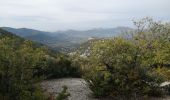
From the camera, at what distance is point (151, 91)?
15.3 meters

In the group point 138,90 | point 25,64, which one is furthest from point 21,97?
point 138,90

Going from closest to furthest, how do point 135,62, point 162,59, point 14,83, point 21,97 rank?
point 21,97, point 14,83, point 135,62, point 162,59

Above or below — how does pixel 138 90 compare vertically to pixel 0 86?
below

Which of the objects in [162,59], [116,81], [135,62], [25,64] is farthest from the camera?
[162,59]

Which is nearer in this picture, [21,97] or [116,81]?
[21,97]

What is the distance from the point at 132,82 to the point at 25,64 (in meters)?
6.24

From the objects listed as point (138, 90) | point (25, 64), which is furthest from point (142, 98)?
point (25, 64)

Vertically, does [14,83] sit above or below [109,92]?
above

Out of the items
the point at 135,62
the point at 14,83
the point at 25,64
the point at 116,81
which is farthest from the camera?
the point at 135,62

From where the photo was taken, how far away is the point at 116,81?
13844 millimetres

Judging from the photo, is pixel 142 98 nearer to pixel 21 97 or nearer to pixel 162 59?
Answer: pixel 21 97

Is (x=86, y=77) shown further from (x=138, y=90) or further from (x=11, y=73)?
(x=11, y=73)

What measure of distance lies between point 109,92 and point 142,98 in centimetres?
137

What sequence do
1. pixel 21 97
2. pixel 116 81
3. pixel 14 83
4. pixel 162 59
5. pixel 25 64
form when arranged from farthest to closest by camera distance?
pixel 162 59, pixel 116 81, pixel 25 64, pixel 14 83, pixel 21 97
